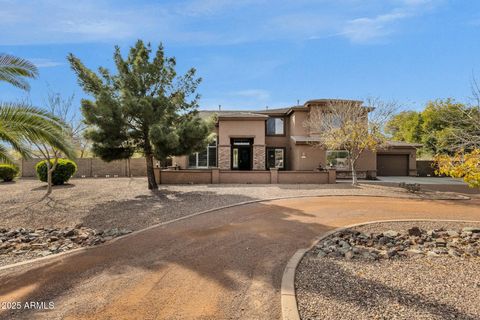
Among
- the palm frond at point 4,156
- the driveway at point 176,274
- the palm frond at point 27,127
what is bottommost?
the driveway at point 176,274

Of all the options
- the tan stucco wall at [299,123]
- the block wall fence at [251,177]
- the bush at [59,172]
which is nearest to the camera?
the bush at [59,172]

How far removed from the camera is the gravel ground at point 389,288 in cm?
367

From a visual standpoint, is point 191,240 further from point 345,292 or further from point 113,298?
point 345,292

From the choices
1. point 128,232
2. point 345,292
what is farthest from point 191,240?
point 345,292

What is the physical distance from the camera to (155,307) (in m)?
3.94

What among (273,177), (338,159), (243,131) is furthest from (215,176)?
(338,159)

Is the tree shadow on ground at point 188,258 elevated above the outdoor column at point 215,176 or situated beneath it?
situated beneath

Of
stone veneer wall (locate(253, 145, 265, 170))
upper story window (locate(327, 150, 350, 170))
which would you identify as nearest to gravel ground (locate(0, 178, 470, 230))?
upper story window (locate(327, 150, 350, 170))

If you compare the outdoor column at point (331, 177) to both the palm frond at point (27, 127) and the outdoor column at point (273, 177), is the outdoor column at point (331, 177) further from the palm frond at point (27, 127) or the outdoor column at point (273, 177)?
the palm frond at point (27, 127)

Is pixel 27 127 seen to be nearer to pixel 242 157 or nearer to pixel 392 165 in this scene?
pixel 242 157

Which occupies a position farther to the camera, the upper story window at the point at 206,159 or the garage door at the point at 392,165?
the garage door at the point at 392,165

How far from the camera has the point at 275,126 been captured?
84.7 feet

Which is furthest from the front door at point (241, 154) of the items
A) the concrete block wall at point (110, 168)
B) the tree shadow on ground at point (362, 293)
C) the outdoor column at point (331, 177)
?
the tree shadow on ground at point (362, 293)

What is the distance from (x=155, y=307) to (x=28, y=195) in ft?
45.4
